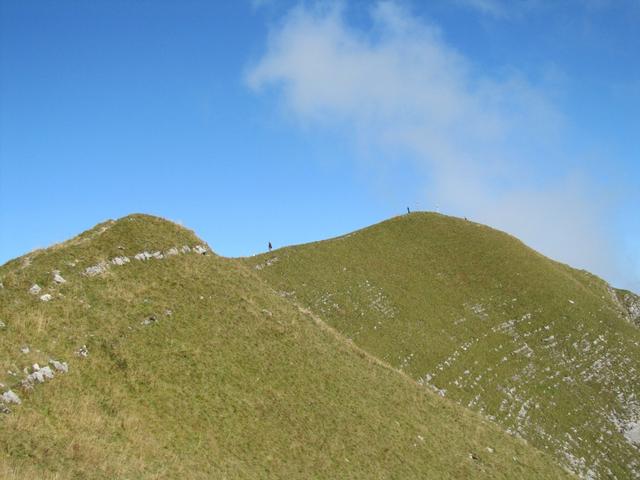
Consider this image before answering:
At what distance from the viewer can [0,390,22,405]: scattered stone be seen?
66.9 feet

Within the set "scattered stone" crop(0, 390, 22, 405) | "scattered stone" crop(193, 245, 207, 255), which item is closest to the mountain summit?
"scattered stone" crop(0, 390, 22, 405)

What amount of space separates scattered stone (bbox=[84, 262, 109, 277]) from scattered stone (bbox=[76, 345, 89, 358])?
7.35 meters

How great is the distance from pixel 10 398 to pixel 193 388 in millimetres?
8552

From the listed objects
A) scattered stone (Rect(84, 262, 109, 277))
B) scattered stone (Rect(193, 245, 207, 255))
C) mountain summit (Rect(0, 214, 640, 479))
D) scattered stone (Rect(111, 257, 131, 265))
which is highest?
scattered stone (Rect(193, 245, 207, 255))

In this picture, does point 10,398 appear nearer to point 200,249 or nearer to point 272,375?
point 272,375

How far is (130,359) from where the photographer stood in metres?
26.9

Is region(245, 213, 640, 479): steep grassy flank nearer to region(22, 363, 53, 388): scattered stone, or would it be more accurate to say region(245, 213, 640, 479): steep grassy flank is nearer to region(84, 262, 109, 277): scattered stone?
region(84, 262, 109, 277): scattered stone

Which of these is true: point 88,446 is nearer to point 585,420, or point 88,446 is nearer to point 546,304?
point 585,420

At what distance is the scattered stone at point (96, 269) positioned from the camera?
3242cm

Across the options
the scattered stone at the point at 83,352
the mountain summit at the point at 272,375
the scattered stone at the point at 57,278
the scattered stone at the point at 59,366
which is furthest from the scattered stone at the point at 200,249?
the scattered stone at the point at 59,366

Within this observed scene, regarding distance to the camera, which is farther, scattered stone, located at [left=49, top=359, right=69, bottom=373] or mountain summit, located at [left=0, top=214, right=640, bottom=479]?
scattered stone, located at [left=49, top=359, right=69, bottom=373]

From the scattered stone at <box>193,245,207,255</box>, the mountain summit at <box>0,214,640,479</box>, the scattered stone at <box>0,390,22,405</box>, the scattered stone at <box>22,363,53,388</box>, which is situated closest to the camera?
the scattered stone at <box>0,390,22,405</box>

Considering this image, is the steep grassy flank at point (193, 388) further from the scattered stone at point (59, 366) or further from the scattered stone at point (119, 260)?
the scattered stone at point (59, 366)

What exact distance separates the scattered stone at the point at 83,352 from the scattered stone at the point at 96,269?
24.1 ft
